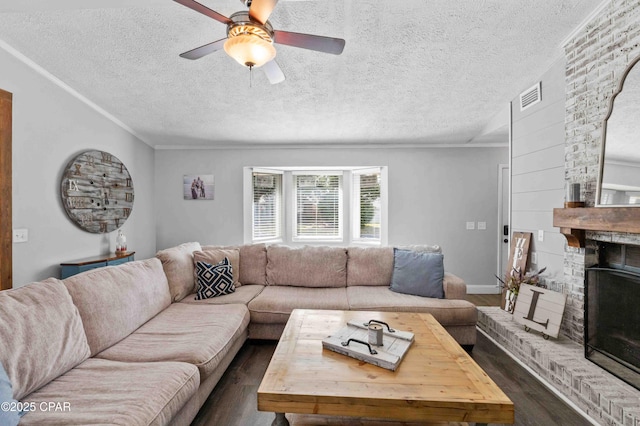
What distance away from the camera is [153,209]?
4781 mm

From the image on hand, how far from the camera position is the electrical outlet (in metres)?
2.70

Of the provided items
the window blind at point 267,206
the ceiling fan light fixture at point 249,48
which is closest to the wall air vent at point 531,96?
the ceiling fan light fixture at point 249,48

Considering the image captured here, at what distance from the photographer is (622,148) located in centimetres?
203

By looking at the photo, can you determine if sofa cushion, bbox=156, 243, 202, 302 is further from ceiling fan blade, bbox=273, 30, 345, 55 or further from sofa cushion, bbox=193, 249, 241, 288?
ceiling fan blade, bbox=273, 30, 345, 55

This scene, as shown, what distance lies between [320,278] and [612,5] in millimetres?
3277

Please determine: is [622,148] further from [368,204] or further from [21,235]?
[21,235]

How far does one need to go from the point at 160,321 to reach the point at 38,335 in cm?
90

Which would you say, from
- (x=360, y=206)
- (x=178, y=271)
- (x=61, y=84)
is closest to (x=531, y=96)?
(x=360, y=206)

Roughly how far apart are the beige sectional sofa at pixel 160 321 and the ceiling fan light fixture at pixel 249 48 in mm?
1678

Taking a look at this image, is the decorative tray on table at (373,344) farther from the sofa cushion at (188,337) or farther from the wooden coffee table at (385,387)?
the sofa cushion at (188,337)

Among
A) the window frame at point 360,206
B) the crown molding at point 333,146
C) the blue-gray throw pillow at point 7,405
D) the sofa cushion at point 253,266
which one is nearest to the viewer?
the blue-gray throw pillow at point 7,405

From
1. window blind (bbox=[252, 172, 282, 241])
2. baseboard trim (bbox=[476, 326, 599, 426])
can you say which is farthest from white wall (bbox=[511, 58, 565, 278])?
window blind (bbox=[252, 172, 282, 241])

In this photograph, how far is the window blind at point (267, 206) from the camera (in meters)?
4.86

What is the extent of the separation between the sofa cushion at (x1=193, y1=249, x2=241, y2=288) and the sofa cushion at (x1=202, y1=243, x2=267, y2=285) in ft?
0.21
